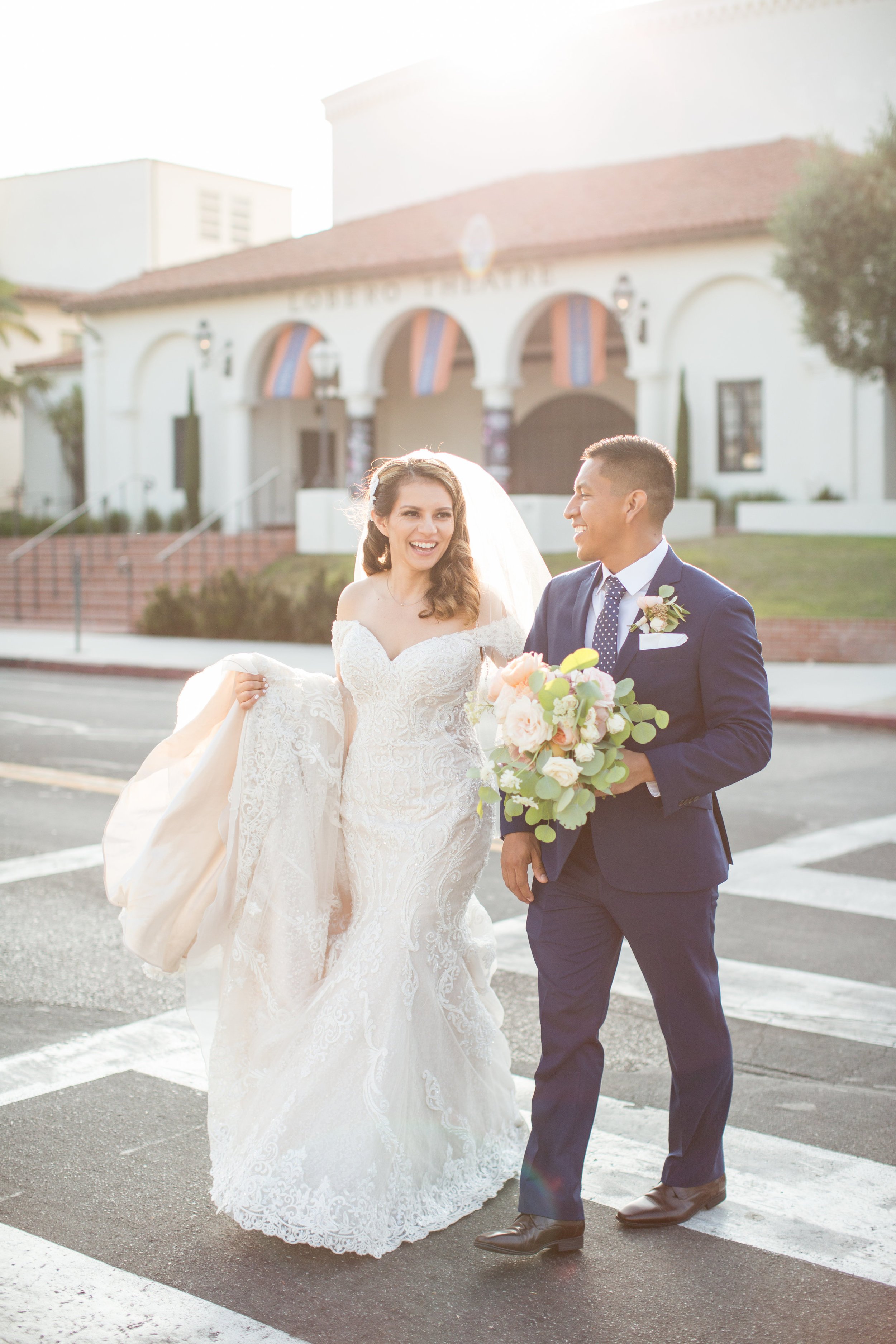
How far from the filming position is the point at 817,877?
7.60 meters

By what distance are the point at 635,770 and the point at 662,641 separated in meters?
0.34

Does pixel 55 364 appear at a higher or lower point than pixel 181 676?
→ higher

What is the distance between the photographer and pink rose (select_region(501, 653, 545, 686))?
3.42 m

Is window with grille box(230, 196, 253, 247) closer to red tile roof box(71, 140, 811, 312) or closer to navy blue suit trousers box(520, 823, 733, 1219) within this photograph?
red tile roof box(71, 140, 811, 312)

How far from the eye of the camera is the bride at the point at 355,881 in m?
3.77

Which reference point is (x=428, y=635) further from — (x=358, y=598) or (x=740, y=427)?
(x=740, y=427)

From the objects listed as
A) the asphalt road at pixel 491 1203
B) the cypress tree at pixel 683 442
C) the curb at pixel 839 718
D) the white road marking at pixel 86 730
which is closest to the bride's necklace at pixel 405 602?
the asphalt road at pixel 491 1203

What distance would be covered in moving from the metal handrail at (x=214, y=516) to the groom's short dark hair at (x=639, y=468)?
25940 millimetres

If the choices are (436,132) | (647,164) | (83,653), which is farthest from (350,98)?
(83,653)

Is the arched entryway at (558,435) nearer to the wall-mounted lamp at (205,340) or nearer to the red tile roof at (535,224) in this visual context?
the red tile roof at (535,224)

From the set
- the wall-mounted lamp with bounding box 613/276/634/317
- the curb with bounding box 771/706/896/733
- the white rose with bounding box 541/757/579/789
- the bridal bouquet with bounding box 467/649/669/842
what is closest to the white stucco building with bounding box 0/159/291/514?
the wall-mounted lamp with bounding box 613/276/634/317

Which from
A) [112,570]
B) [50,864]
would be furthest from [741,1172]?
[112,570]

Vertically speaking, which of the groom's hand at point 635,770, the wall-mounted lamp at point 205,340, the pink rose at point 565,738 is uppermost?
the wall-mounted lamp at point 205,340

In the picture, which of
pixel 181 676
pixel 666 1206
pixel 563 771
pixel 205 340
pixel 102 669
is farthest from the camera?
pixel 205 340
